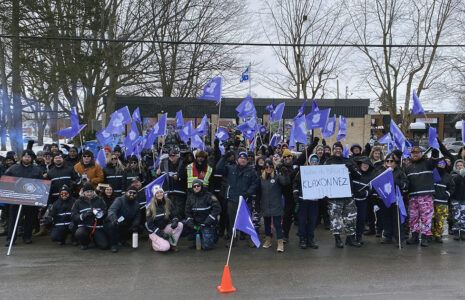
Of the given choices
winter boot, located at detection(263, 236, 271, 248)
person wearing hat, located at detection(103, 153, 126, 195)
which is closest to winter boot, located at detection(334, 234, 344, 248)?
winter boot, located at detection(263, 236, 271, 248)

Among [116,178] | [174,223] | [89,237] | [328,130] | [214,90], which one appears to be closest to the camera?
[174,223]

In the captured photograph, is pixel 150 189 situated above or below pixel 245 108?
below

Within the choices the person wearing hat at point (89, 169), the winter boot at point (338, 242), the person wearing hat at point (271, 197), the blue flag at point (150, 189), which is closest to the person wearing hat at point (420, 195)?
the winter boot at point (338, 242)

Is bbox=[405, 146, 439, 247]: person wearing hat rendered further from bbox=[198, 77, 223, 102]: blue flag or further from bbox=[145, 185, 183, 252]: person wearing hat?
bbox=[198, 77, 223, 102]: blue flag

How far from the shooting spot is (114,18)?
16.8m

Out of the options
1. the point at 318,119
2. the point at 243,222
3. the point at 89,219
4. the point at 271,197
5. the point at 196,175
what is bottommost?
the point at 89,219

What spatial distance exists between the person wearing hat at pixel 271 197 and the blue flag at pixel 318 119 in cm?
270

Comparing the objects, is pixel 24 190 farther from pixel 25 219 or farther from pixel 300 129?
A: pixel 300 129

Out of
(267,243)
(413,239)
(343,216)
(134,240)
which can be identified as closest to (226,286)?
(267,243)

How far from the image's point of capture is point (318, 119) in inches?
368

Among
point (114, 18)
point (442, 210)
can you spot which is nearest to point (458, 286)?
point (442, 210)

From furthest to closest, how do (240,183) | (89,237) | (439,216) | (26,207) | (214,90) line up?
(214,90) → (439,216) → (26,207) → (240,183) → (89,237)

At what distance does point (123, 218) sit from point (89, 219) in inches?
24.6

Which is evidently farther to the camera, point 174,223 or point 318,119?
point 318,119
